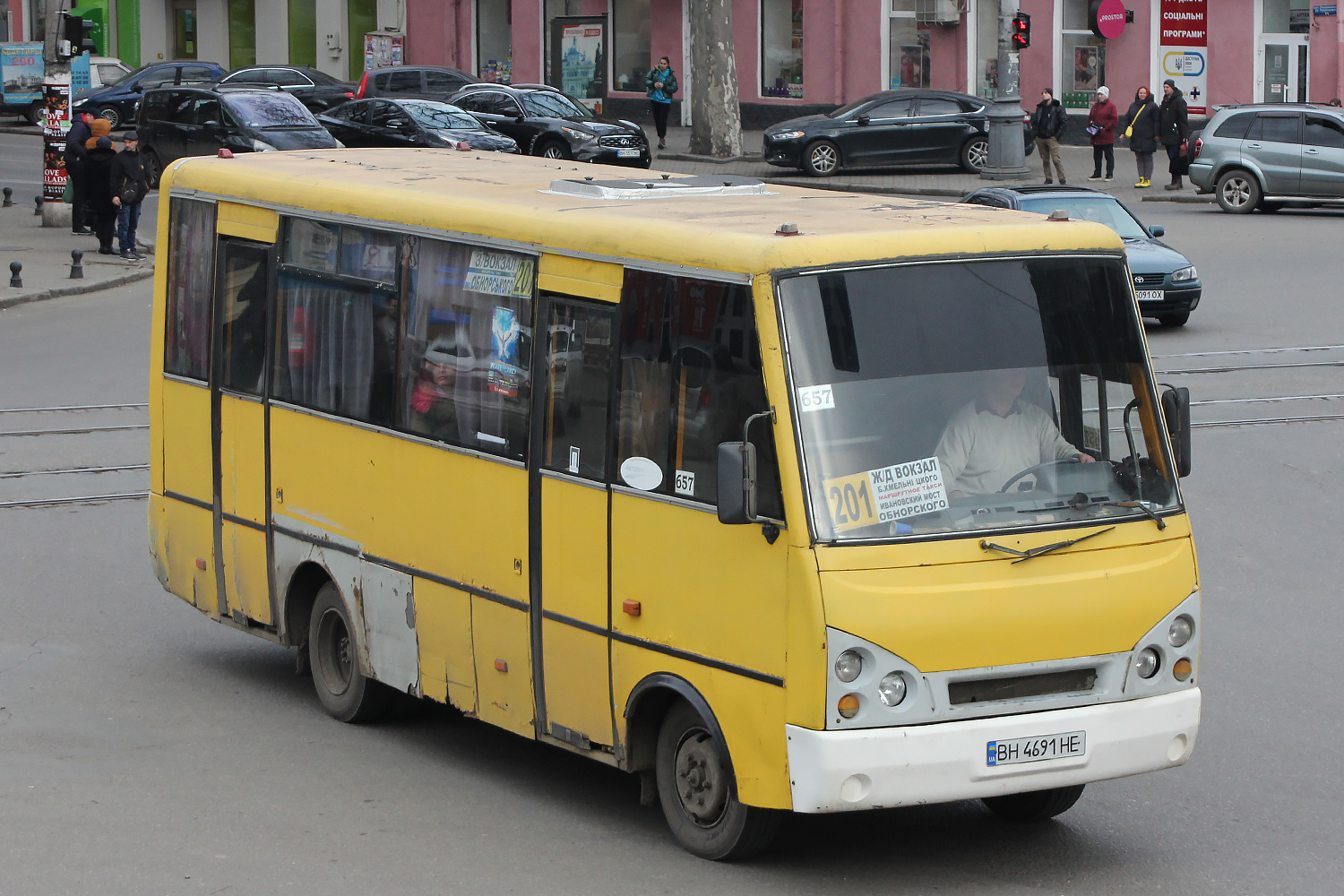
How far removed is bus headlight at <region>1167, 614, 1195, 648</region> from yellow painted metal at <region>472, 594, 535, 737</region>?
2409mm

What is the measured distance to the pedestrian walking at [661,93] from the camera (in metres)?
41.2

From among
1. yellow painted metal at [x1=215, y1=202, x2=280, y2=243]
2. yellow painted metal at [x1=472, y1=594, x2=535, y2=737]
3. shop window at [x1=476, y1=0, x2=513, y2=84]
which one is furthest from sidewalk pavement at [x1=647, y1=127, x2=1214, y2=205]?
yellow painted metal at [x1=472, y1=594, x2=535, y2=737]

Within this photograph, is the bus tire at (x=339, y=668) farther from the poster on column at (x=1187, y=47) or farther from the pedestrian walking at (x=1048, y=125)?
the poster on column at (x=1187, y=47)

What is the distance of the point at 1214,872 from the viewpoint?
6258mm

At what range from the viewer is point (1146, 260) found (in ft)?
63.4

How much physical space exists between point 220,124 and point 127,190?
25.1ft

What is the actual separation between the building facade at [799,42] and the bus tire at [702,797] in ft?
109

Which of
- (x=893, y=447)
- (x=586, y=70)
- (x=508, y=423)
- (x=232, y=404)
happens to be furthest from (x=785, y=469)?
(x=586, y=70)

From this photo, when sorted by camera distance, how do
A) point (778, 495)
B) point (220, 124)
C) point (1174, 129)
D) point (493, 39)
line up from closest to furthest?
point (778, 495) → point (1174, 129) → point (220, 124) → point (493, 39)

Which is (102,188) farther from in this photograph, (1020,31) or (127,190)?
(1020,31)

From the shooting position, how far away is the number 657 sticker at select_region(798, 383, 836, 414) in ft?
19.5

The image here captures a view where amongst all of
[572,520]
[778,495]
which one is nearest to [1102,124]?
[572,520]

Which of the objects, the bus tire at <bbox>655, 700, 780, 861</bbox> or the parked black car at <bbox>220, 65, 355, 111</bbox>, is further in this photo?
the parked black car at <bbox>220, 65, 355, 111</bbox>

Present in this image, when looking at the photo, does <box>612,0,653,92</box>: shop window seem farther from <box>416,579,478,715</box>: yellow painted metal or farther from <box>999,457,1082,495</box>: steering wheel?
<box>999,457,1082,495</box>: steering wheel
